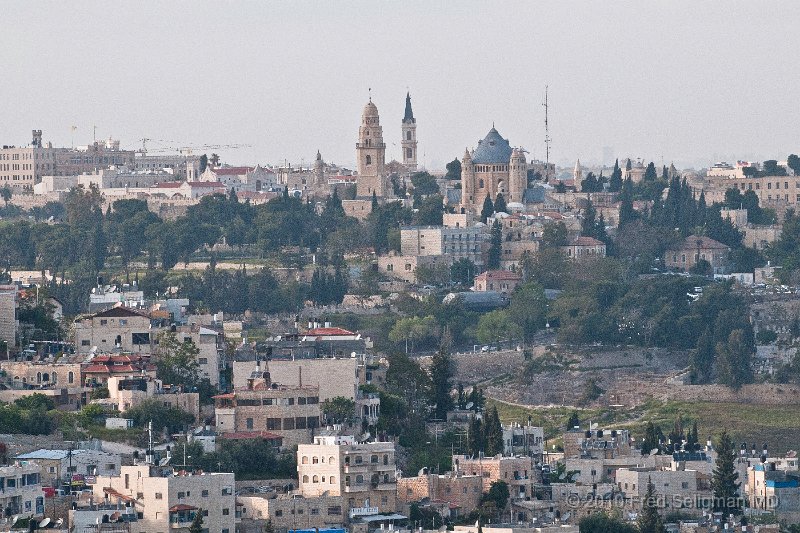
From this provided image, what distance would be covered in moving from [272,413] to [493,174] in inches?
2420

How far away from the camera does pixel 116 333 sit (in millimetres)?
75500

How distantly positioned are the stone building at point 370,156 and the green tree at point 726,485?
210ft

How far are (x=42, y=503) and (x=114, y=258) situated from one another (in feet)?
187

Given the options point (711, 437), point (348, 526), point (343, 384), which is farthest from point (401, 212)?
point (348, 526)

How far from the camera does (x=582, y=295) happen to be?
357ft

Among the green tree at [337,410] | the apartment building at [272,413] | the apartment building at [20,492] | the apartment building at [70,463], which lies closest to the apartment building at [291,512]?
the apartment building at [70,463]

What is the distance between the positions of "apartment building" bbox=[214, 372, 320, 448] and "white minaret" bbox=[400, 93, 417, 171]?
81772 millimetres

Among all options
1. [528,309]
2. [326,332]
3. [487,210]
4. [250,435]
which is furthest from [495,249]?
→ [250,435]

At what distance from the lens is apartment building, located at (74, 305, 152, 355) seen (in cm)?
7512

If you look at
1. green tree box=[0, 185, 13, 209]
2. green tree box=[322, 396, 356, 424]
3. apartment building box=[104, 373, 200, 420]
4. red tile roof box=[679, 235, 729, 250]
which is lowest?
green tree box=[322, 396, 356, 424]

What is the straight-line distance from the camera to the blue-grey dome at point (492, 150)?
12912cm

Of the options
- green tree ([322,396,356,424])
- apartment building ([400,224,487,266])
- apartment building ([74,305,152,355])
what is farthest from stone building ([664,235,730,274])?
green tree ([322,396,356,424])

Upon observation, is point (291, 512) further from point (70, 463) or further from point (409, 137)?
point (409, 137)

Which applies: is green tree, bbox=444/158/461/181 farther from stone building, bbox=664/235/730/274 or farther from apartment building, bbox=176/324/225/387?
apartment building, bbox=176/324/225/387
